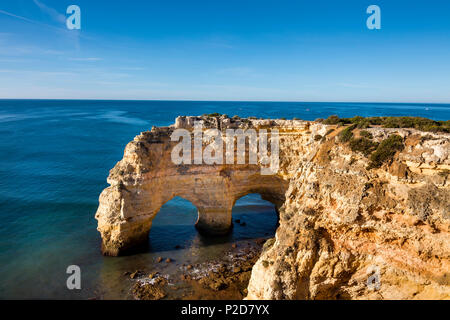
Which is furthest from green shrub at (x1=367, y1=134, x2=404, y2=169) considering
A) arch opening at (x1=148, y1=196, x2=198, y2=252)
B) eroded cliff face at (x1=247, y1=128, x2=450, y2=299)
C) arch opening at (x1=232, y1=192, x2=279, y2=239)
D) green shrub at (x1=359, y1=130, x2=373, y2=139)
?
arch opening at (x1=148, y1=196, x2=198, y2=252)

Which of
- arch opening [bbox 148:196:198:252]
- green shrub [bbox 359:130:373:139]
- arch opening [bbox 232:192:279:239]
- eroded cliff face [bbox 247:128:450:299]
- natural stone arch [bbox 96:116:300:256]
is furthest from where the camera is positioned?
arch opening [bbox 232:192:279:239]

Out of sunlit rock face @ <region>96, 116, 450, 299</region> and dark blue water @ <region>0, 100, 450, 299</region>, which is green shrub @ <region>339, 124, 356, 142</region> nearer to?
sunlit rock face @ <region>96, 116, 450, 299</region>

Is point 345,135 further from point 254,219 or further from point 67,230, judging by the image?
point 67,230

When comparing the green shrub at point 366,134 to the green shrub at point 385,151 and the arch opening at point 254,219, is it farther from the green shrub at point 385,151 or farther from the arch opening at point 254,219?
the arch opening at point 254,219

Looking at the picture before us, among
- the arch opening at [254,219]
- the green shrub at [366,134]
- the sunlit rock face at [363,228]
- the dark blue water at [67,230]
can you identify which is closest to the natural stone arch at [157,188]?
the dark blue water at [67,230]
